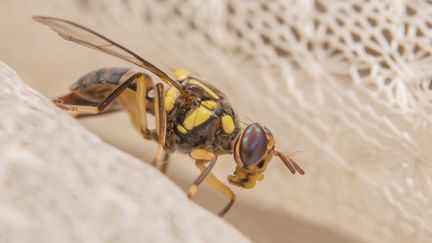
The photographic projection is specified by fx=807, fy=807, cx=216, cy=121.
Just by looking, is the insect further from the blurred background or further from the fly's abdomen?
the blurred background

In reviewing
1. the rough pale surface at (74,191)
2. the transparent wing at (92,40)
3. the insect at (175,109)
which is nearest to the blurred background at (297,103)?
the insect at (175,109)

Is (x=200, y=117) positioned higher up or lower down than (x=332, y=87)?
lower down

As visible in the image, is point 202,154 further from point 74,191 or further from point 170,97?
point 74,191

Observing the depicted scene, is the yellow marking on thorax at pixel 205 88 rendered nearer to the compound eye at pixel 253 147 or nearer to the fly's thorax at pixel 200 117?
the fly's thorax at pixel 200 117

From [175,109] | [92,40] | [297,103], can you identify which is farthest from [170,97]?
[297,103]

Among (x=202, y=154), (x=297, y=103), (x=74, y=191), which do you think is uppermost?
(x=297, y=103)

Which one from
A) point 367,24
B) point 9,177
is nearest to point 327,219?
point 367,24
